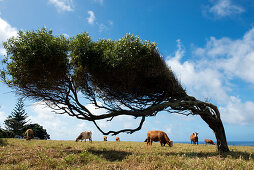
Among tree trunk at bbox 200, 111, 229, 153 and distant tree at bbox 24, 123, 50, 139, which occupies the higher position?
tree trunk at bbox 200, 111, 229, 153

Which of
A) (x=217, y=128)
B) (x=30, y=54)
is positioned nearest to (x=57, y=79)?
(x=30, y=54)

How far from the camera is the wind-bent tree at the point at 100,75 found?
12680mm

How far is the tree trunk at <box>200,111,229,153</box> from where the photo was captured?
47.6 ft

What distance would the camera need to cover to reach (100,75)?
45.7 feet

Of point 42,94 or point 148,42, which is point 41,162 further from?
point 148,42

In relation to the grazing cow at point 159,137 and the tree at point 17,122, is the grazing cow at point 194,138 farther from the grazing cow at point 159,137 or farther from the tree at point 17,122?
the tree at point 17,122

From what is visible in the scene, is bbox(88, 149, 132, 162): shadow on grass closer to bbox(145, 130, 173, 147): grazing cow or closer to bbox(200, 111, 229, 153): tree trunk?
bbox(200, 111, 229, 153): tree trunk

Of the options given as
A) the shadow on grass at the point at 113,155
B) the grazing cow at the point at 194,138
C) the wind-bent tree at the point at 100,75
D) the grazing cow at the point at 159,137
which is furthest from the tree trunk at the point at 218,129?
the grazing cow at the point at 194,138

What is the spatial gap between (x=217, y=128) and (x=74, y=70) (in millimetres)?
12782

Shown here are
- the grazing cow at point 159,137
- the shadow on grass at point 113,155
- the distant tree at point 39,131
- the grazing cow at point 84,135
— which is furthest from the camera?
the distant tree at point 39,131

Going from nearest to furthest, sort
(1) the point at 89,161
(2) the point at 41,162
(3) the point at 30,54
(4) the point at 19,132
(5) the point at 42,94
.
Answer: (2) the point at 41,162 → (1) the point at 89,161 → (3) the point at 30,54 → (5) the point at 42,94 → (4) the point at 19,132

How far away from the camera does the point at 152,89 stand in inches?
587

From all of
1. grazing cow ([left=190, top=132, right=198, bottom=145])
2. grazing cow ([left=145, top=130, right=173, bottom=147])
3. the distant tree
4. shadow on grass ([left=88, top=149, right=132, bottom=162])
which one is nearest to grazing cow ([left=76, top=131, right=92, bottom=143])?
grazing cow ([left=145, top=130, right=173, bottom=147])

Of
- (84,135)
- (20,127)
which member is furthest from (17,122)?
(84,135)
